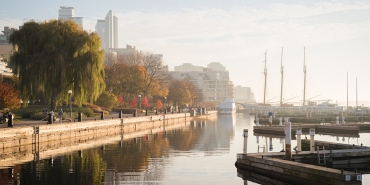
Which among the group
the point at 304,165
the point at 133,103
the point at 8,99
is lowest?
the point at 304,165

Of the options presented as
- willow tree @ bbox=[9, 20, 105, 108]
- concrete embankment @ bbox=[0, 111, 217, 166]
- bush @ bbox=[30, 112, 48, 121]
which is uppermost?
willow tree @ bbox=[9, 20, 105, 108]

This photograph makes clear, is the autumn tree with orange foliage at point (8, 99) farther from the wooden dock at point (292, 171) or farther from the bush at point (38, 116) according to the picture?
the wooden dock at point (292, 171)

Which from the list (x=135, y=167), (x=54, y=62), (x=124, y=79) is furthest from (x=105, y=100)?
(x=135, y=167)

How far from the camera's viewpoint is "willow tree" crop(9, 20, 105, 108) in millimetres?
59094

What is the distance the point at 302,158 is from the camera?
1180 inches

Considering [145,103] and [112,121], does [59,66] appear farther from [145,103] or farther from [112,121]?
[145,103]

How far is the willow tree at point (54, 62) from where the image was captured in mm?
59094

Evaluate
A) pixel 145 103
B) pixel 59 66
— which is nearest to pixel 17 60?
pixel 59 66

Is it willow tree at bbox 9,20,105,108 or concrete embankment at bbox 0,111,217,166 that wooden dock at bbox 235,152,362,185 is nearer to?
concrete embankment at bbox 0,111,217,166

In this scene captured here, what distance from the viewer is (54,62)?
59750mm

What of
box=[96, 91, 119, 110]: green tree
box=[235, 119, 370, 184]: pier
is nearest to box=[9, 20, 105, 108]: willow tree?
box=[96, 91, 119, 110]: green tree

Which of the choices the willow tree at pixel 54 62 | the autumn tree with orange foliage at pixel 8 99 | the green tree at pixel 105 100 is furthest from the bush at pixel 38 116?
the green tree at pixel 105 100

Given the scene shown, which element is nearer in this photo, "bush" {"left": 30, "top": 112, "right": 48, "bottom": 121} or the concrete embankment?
the concrete embankment

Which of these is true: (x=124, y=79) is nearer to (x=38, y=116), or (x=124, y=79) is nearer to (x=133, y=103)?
(x=133, y=103)
